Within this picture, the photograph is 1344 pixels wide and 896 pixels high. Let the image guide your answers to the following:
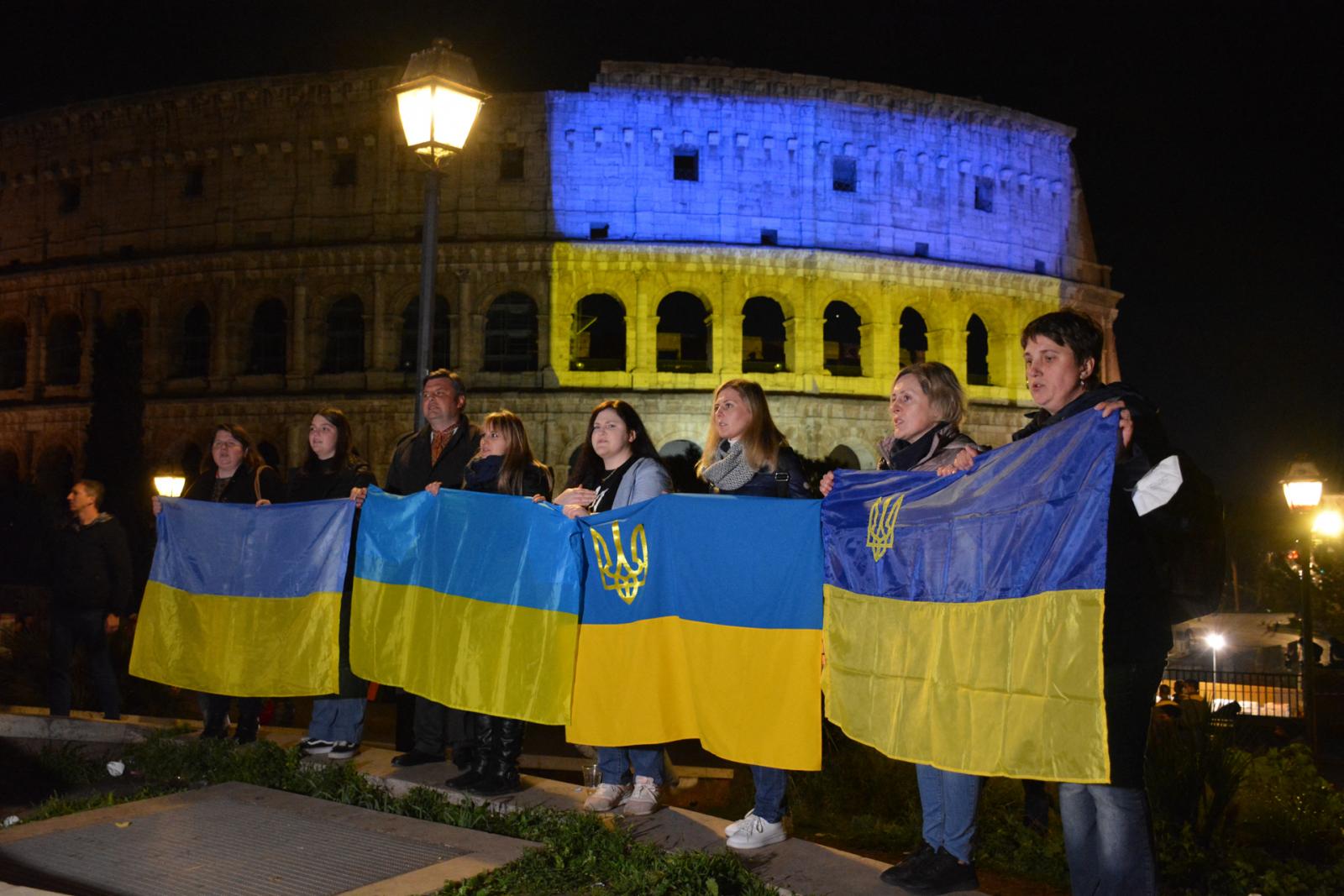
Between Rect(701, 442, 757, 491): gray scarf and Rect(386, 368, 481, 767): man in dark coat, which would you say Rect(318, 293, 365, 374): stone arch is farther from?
Rect(701, 442, 757, 491): gray scarf

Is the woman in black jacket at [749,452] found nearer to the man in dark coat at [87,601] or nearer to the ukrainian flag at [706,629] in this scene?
the ukrainian flag at [706,629]

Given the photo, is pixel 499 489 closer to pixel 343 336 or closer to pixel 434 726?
pixel 434 726

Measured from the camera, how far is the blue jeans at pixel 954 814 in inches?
173

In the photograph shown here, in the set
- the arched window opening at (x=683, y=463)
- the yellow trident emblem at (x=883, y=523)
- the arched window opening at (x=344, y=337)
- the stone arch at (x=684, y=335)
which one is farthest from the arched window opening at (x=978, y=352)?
the yellow trident emblem at (x=883, y=523)

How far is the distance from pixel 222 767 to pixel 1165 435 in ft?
18.2

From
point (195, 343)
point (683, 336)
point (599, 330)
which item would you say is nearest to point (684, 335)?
point (683, 336)

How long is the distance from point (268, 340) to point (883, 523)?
32.3 meters

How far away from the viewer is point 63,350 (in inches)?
1428

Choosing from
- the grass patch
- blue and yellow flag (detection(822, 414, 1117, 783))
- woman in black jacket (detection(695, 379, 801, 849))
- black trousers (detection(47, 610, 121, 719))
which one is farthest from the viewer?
black trousers (detection(47, 610, 121, 719))

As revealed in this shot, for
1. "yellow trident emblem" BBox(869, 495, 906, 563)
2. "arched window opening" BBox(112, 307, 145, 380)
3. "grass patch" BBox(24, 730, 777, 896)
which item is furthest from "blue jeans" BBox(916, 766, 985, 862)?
"arched window opening" BBox(112, 307, 145, 380)

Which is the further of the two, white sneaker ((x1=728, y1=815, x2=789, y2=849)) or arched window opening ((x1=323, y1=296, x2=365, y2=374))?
arched window opening ((x1=323, y1=296, x2=365, y2=374))

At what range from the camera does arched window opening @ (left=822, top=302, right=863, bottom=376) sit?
3472 cm

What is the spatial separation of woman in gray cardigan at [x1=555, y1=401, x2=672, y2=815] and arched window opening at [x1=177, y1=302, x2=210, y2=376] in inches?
1246

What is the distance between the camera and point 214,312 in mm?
33719
